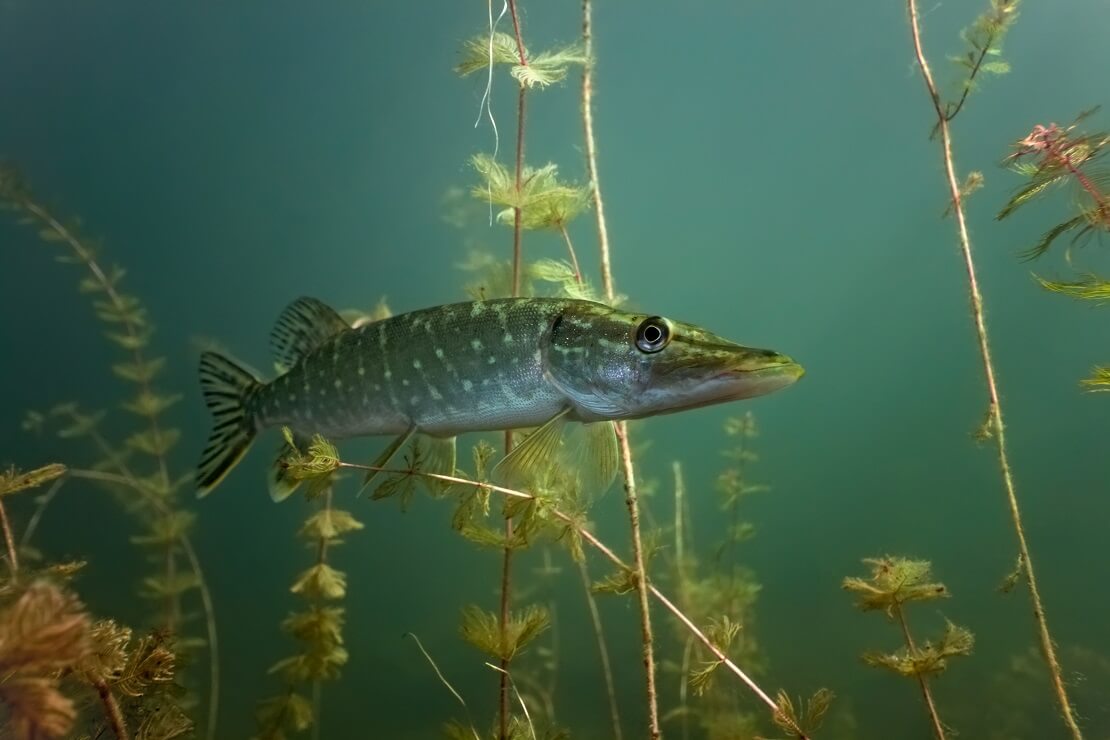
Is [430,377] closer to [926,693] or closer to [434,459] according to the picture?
[434,459]

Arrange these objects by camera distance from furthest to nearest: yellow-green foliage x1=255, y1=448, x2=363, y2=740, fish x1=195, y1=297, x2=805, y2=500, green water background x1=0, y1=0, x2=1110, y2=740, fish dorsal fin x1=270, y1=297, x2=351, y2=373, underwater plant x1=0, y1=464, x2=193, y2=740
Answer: green water background x1=0, y1=0, x2=1110, y2=740
yellow-green foliage x1=255, y1=448, x2=363, y2=740
fish dorsal fin x1=270, y1=297, x2=351, y2=373
fish x1=195, y1=297, x2=805, y2=500
underwater plant x1=0, y1=464, x2=193, y2=740

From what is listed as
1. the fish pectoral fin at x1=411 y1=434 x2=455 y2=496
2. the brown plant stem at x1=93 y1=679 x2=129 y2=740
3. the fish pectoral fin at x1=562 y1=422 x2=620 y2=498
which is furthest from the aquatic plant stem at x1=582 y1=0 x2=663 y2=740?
the brown plant stem at x1=93 y1=679 x2=129 y2=740

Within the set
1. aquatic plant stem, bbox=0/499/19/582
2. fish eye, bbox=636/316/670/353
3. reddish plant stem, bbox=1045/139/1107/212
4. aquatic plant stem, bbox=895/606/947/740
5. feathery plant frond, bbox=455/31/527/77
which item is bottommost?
aquatic plant stem, bbox=895/606/947/740

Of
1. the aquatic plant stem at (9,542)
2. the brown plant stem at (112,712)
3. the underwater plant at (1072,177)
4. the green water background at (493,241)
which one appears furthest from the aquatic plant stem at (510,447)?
the underwater plant at (1072,177)

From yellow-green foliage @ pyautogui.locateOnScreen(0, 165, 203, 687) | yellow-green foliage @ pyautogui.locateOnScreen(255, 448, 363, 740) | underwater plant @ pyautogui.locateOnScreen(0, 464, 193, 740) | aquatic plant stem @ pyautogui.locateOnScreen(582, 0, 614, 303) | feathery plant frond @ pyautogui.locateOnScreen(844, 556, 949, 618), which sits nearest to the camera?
underwater plant @ pyautogui.locateOnScreen(0, 464, 193, 740)

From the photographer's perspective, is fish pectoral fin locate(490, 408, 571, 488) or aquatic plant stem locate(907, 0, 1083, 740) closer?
fish pectoral fin locate(490, 408, 571, 488)

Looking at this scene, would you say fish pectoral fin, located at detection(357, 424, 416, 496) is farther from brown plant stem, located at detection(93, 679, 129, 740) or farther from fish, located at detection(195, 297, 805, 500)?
brown plant stem, located at detection(93, 679, 129, 740)

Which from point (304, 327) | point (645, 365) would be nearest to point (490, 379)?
point (645, 365)
